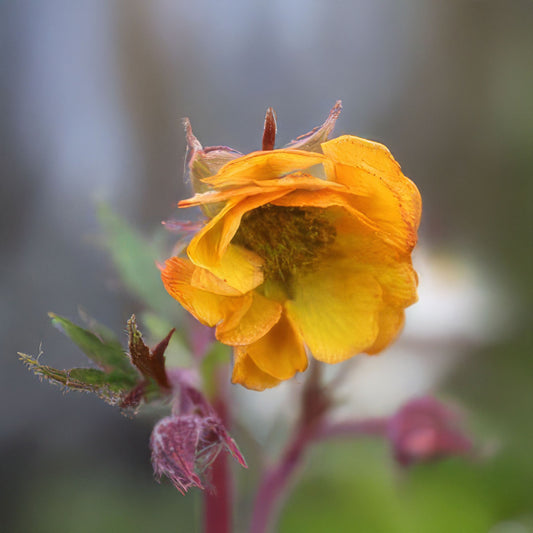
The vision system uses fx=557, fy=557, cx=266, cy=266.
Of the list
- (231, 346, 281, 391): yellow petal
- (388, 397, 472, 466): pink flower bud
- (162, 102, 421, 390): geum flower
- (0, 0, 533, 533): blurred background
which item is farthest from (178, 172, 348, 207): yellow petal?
(0, 0, 533, 533): blurred background

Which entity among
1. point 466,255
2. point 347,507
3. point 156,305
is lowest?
point 347,507

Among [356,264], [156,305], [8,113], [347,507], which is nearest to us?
[356,264]

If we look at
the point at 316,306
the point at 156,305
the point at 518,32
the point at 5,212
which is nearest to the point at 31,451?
the point at 5,212

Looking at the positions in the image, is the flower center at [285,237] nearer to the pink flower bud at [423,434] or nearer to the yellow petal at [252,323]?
the yellow petal at [252,323]

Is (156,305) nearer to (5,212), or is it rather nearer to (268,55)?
(5,212)

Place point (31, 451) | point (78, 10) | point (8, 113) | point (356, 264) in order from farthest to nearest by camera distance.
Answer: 1. point (78, 10)
2. point (8, 113)
3. point (31, 451)
4. point (356, 264)

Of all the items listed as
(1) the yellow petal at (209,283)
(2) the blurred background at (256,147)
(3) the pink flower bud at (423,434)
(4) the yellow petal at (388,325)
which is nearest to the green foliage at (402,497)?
(2) the blurred background at (256,147)

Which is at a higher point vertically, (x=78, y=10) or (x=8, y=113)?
(x=78, y=10)
